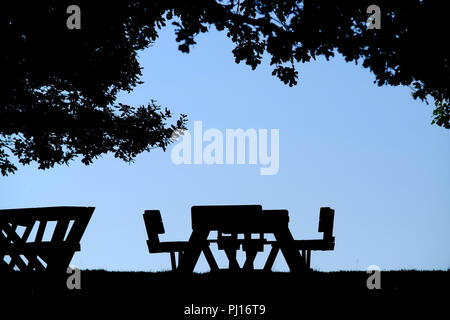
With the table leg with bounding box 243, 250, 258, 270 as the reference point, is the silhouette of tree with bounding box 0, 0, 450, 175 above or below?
above

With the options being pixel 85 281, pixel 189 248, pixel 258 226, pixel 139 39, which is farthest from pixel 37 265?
pixel 139 39

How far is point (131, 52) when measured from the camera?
15.5 meters

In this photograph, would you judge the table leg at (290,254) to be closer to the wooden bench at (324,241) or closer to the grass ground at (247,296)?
the grass ground at (247,296)

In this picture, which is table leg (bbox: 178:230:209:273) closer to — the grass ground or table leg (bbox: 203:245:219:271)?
the grass ground

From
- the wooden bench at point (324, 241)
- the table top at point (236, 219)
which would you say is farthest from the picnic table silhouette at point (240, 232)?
the wooden bench at point (324, 241)

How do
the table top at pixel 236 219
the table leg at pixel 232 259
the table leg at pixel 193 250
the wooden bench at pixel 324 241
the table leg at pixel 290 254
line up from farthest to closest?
the wooden bench at pixel 324 241 < the table leg at pixel 232 259 < the table top at pixel 236 219 < the table leg at pixel 193 250 < the table leg at pixel 290 254

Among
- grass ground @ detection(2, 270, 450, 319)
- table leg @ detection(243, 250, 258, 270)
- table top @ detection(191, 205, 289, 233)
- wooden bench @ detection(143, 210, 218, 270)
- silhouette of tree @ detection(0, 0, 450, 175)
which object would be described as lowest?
grass ground @ detection(2, 270, 450, 319)

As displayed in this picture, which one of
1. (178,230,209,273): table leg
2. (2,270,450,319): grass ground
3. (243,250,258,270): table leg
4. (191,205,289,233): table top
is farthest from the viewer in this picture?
(243,250,258,270): table leg

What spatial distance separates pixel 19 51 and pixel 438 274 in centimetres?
1033

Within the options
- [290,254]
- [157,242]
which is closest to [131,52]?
[157,242]

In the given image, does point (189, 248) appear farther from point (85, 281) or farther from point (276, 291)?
point (85, 281)

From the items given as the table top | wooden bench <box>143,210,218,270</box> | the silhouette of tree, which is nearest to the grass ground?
wooden bench <box>143,210,218,270</box>

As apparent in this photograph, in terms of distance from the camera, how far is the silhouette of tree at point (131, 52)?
1010 centimetres

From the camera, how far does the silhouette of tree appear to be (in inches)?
398
